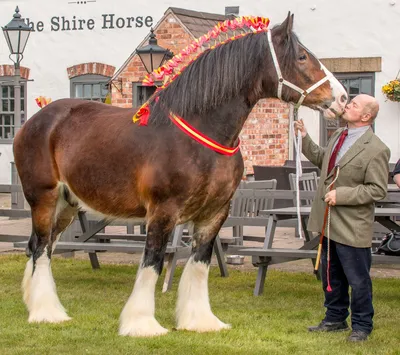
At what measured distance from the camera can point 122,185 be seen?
6.37m

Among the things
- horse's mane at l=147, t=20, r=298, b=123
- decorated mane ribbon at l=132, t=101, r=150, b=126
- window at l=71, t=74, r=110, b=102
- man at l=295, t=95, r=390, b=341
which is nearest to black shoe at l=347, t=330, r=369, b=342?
man at l=295, t=95, r=390, b=341

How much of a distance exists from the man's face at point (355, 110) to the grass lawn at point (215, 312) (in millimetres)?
Answer: 1564

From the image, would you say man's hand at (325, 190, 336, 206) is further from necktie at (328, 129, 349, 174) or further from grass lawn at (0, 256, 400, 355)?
grass lawn at (0, 256, 400, 355)

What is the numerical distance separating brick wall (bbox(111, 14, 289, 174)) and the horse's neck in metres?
9.37

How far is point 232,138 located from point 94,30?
13991mm

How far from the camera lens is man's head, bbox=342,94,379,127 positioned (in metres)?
6.04

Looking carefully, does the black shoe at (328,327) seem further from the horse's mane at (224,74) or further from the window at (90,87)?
the window at (90,87)

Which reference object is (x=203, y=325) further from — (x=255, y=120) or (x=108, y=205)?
(x=255, y=120)

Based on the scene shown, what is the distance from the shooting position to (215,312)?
710cm

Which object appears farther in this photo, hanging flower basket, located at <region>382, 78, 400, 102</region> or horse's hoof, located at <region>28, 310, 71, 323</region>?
hanging flower basket, located at <region>382, 78, 400, 102</region>

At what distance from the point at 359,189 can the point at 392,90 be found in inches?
428

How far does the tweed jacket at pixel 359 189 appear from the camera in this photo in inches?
234

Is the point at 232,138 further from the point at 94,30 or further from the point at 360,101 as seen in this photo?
the point at 94,30

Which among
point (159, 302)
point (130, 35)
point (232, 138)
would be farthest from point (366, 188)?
point (130, 35)
